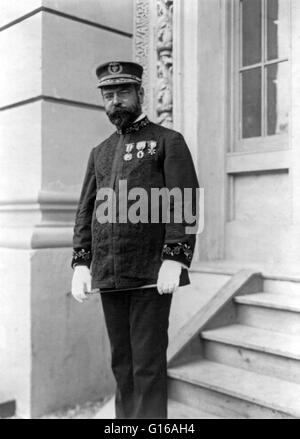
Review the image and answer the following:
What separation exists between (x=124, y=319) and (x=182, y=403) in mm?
849

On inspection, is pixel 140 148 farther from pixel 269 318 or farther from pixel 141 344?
pixel 269 318

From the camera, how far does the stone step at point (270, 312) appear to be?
3.27 meters

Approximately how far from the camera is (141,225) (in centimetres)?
260

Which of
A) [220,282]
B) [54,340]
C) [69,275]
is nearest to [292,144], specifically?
[220,282]

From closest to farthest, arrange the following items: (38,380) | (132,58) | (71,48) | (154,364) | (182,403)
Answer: (154,364) → (182,403) → (38,380) → (71,48) → (132,58)

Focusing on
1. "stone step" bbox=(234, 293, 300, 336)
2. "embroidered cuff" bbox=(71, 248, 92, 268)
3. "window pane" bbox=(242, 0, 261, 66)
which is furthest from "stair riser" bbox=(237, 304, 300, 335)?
"window pane" bbox=(242, 0, 261, 66)

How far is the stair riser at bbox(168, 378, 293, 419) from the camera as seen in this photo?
2.80 metres

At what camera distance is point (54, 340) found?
12.8ft

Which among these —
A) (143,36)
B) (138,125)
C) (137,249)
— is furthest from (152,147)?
(143,36)

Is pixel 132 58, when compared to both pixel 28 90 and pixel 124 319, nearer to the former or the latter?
pixel 28 90

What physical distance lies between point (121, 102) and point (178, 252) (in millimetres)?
779

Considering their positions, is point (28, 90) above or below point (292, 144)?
above

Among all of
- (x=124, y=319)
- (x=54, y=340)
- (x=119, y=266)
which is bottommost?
(x=54, y=340)

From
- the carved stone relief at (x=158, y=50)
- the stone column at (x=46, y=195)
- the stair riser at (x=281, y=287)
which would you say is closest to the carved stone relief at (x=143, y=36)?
the carved stone relief at (x=158, y=50)
